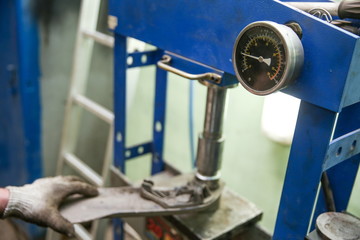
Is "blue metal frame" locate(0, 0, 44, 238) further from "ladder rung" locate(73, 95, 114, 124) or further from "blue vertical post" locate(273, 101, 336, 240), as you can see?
"blue vertical post" locate(273, 101, 336, 240)

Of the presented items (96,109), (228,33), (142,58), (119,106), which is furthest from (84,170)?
(228,33)

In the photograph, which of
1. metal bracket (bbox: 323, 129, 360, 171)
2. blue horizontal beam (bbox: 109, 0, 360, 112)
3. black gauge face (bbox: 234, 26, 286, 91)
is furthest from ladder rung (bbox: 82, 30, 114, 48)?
metal bracket (bbox: 323, 129, 360, 171)

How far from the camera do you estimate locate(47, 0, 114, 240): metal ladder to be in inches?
75.0

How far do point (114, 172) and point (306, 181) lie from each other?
839 mm

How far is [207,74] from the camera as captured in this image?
914 mm

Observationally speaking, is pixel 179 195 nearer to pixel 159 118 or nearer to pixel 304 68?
pixel 159 118

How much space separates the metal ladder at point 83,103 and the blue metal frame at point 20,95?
182mm

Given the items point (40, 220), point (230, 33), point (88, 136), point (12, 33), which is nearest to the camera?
point (230, 33)

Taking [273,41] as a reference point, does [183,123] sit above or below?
below

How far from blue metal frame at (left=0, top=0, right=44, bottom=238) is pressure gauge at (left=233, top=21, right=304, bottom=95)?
1.55m

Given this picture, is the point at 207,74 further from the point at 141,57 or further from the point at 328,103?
the point at 141,57

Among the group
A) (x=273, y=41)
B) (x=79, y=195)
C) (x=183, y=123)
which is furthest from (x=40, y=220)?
(x=183, y=123)

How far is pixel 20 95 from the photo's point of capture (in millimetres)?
2061

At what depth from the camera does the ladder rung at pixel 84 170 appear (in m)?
1.97
